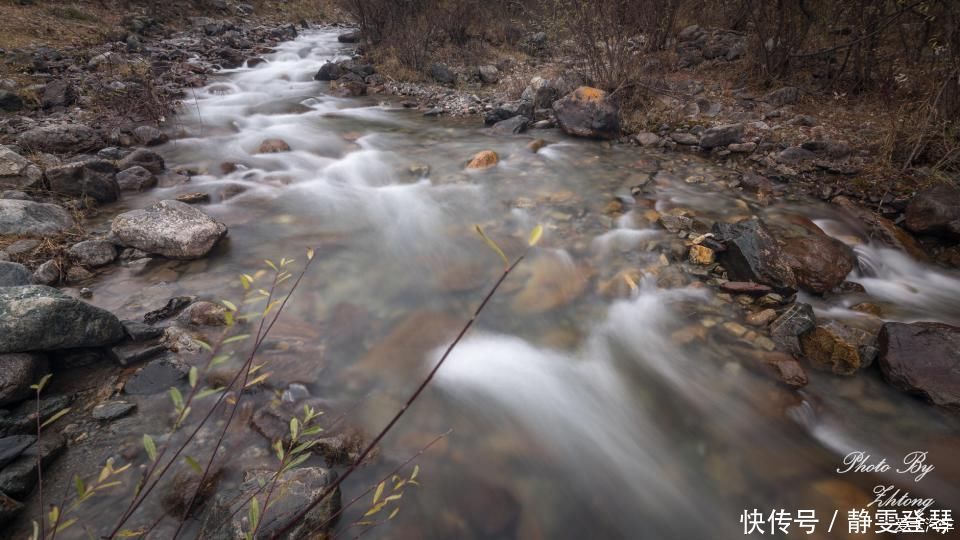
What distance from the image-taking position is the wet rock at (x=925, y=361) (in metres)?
2.76

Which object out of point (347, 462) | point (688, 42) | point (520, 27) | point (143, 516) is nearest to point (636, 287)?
point (347, 462)

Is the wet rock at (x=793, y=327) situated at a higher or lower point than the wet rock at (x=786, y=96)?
lower

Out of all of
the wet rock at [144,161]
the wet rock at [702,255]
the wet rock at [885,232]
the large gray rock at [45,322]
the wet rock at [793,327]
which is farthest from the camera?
the wet rock at [144,161]

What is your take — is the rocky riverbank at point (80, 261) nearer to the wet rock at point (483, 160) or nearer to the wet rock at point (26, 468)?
the wet rock at point (26, 468)

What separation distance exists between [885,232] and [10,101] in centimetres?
1169

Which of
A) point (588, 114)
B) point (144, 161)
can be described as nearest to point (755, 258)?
point (588, 114)

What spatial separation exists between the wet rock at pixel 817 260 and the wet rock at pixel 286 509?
387 centimetres

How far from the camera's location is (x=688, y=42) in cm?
987

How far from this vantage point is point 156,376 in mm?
2684

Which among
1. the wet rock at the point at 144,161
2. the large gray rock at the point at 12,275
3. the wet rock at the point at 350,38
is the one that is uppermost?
the wet rock at the point at 350,38

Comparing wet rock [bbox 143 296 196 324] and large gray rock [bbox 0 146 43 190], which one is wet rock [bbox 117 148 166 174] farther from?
wet rock [bbox 143 296 196 324]

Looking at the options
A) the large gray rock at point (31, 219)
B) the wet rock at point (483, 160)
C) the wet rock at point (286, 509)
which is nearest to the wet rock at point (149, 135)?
the large gray rock at point (31, 219)

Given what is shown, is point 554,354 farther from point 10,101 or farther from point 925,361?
point 10,101

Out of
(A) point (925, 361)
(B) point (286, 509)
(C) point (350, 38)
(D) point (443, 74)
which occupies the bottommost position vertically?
(B) point (286, 509)
